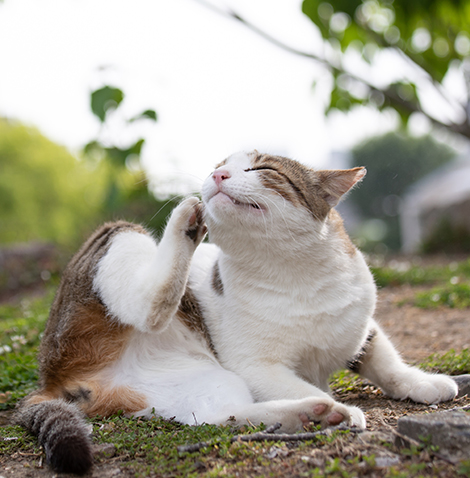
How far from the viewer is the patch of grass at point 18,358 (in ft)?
10.8

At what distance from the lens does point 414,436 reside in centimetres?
172

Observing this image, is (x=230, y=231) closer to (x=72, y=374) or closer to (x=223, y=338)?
(x=223, y=338)

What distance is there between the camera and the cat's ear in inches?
103

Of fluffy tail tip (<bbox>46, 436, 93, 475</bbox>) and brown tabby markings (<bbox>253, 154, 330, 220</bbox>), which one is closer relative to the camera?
fluffy tail tip (<bbox>46, 436, 93, 475</bbox>)

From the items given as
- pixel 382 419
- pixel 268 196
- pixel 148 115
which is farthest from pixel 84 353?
pixel 148 115

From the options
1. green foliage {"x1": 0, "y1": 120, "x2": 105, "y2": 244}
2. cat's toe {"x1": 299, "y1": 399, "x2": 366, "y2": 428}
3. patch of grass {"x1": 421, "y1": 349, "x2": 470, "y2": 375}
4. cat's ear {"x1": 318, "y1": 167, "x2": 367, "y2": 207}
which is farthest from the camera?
green foliage {"x1": 0, "y1": 120, "x2": 105, "y2": 244}

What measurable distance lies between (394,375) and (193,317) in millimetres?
1163

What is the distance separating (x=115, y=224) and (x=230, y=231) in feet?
3.03

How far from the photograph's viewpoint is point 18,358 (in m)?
3.85

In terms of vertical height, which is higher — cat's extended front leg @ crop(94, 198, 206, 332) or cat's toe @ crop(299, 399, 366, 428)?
cat's extended front leg @ crop(94, 198, 206, 332)

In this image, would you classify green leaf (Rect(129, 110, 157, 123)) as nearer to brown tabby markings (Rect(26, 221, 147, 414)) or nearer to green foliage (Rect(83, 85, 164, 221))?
green foliage (Rect(83, 85, 164, 221))

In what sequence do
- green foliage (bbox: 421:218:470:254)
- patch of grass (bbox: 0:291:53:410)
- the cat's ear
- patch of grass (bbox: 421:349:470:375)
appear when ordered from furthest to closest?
green foliage (bbox: 421:218:470:254) < patch of grass (bbox: 0:291:53:410) < patch of grass (bbox: 421:349:470:375) < the cat's ear

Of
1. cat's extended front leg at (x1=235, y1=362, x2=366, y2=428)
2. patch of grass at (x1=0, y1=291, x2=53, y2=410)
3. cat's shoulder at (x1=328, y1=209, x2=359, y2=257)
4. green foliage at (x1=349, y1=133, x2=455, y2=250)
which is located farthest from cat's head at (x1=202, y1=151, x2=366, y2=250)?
green foliage at (x1=349, y1=133, x2=455, y2=250)

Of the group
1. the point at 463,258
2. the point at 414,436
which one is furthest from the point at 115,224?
the point at 463,258
